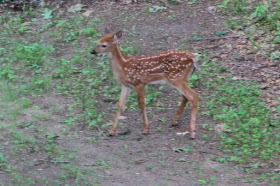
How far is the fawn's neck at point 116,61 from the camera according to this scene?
23.1ft

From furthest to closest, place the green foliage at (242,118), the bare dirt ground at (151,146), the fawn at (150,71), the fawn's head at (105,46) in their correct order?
the fawn's head at (105,46)
the fawn at (150,71)
the green foliage at (242,118)
the bare dirt ground at (151,146)

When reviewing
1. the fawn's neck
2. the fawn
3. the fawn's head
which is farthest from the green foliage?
the fawn's head

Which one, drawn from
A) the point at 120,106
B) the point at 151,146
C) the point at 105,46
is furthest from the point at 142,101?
the point at 105,46

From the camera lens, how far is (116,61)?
709 centimetres

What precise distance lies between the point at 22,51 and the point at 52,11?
73.6 inches

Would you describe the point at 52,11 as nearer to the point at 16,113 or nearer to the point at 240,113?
the point at 16,113

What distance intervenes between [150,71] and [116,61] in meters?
0.60

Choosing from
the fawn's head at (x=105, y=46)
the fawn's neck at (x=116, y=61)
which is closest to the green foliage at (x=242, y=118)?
the fawn's neck at (x=116, y=61)

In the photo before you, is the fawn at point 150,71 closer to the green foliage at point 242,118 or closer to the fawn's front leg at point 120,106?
the fawn's front leg at point 120,106

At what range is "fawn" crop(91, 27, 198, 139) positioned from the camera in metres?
6.84

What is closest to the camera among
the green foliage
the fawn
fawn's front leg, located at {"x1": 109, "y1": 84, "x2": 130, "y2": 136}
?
the green foliage

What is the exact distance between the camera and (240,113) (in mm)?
7289

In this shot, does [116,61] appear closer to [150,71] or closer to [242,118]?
[150,71]

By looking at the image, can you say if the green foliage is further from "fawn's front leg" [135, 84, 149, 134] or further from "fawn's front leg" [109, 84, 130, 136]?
"fawn's front leg" [109, 84, 130, 136]
